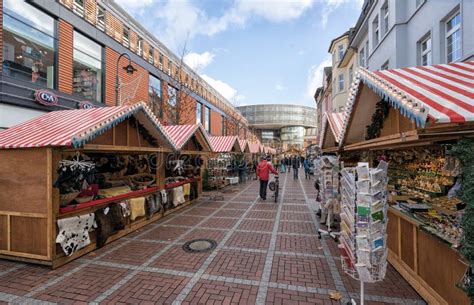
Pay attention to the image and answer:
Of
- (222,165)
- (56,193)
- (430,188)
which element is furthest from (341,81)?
(56,193)

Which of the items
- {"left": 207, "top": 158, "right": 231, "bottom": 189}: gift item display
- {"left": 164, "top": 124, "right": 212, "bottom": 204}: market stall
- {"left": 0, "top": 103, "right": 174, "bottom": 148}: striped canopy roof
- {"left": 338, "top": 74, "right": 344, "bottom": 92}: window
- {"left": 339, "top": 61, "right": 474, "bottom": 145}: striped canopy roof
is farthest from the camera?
{"left": 338, "top": 74, "right": 344, "bottom": 92}: window

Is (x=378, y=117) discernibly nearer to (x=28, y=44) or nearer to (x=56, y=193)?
(x=56, y=193)

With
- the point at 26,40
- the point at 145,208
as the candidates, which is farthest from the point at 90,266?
the point at 26,40

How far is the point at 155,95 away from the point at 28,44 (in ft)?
35.5

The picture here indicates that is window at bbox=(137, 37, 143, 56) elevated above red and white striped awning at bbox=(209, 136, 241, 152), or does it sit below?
above

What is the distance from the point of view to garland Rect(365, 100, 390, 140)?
437 cm

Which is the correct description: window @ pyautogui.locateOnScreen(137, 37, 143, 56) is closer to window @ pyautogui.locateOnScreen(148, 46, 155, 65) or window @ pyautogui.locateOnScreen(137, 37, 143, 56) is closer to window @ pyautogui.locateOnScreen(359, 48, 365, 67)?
window @ pyautogui.locateOnScreen(148, 46, 155, 65)

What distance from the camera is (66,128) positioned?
5.30 metres

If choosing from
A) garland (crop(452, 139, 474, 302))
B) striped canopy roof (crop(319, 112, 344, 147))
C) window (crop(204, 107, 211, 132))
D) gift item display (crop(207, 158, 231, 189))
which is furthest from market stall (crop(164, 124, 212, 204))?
window (crop(204, 107, 211, 132))

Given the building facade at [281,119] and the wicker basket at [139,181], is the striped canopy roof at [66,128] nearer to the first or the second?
the wicker basket at [139,181]

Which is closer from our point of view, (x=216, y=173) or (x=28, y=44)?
(x=28, y=44)

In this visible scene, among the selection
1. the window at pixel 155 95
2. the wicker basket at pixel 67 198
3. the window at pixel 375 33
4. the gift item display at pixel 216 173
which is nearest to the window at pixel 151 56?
the window at pixel 155 95

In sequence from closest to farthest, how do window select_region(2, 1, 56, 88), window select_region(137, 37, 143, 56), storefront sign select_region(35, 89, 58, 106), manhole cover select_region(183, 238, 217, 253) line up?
1. manhole cover select_region(183, 238, 217, 253)
2. window select_region(2, 1, 56, 88)
3. storefront sign select_region(35, 89, 58, 106)
4. window select_region(137, 37, 143, 56)

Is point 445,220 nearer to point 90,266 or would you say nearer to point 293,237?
point 293,237
